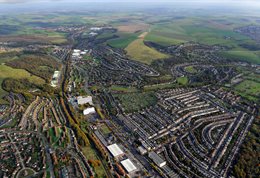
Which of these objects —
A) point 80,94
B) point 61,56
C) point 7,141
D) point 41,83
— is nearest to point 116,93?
point 80,94

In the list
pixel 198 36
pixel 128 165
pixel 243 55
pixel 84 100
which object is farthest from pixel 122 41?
pixel 128 165

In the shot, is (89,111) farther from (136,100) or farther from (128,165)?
(128,165)

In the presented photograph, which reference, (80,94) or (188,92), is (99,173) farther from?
(188,92)

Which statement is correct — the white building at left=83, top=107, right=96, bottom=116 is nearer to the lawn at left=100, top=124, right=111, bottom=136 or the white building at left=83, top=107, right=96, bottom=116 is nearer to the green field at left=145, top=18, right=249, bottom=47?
the lawn at left=100, top=124, right=111, bottom=136

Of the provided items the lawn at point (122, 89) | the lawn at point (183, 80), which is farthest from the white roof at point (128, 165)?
the lawn at point (183, 80)

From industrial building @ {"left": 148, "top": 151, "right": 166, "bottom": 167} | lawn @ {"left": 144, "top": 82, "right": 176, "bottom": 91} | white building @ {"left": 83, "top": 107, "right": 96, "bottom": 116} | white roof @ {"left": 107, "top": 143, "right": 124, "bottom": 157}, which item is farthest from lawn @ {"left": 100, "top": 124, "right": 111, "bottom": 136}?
lawn @ {"left": 144, "top": 82, "right": 176, "bottom": 91}

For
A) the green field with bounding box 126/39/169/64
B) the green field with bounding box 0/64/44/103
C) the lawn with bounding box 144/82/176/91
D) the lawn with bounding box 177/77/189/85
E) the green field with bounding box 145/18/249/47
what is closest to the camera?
the lawn with bounding box 144/82/176/91
